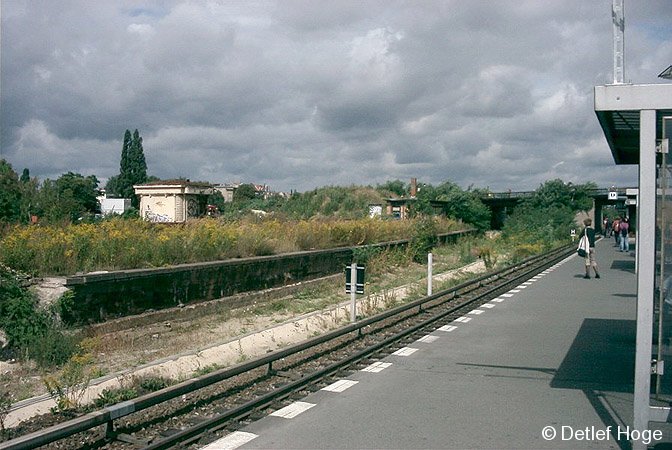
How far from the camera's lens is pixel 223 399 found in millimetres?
8156

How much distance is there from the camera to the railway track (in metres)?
6.32

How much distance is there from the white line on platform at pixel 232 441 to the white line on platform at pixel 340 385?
195 centimetres

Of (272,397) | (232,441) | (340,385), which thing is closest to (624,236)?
(340,385)

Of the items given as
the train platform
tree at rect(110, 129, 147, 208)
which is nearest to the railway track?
the train platform

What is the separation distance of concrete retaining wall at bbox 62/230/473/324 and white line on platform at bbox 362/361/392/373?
492 centimetres

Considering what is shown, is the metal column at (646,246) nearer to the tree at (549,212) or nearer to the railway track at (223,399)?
the railway track at (223,399)

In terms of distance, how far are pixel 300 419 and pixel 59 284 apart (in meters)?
6.01

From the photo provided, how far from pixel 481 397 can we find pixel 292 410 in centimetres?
213

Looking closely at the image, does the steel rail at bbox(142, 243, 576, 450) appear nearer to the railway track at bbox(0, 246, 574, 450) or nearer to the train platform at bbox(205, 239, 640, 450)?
the railway track at bbox(0, 246, 574, 450)

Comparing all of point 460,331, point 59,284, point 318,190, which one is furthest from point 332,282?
point 318,190

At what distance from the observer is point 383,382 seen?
8.91m

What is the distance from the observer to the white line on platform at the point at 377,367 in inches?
383

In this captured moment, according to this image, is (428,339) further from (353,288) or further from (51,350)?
(51,350)

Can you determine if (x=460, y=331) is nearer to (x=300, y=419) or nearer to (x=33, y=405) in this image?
(x=300, y=419)
